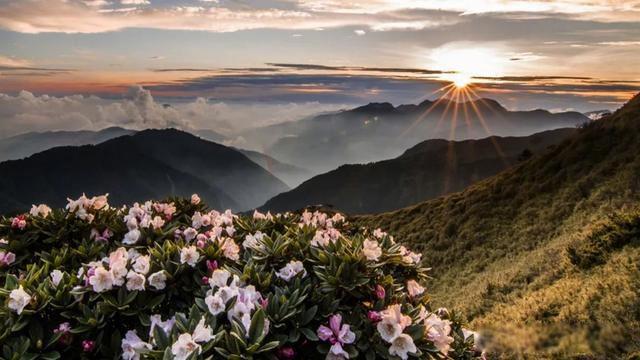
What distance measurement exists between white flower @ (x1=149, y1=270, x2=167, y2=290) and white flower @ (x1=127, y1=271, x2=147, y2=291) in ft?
0.40

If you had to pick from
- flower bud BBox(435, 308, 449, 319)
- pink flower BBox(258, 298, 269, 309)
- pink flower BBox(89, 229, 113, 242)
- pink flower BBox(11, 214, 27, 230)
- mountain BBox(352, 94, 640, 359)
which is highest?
pink flower BBox(258, 298, 269, 309)

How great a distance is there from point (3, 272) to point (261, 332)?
6.42 metres

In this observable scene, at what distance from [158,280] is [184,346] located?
1.91 metres

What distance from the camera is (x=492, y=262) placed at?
3048 cm

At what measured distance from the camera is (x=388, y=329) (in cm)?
559

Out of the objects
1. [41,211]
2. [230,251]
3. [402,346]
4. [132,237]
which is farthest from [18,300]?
[41,211]

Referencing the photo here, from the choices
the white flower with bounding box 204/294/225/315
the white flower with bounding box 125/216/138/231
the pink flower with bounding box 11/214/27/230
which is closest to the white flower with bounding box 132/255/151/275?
the white flower with bounding box 204/294/225/315

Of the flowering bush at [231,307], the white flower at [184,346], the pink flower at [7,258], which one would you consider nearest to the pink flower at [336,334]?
the flowering bush at [231,307]

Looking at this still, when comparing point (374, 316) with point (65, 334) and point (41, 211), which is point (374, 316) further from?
point (41, 211)

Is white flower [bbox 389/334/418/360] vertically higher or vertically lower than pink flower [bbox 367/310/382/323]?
lower

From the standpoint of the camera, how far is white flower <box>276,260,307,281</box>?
662 cm

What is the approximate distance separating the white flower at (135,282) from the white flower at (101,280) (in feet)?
0.75

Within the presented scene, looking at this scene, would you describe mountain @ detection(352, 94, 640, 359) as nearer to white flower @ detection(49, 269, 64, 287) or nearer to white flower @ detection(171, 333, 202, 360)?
white flower @ detection(171, 333, 202, 360)

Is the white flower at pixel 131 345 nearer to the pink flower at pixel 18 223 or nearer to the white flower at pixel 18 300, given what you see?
the white flower at pixel 18 300
